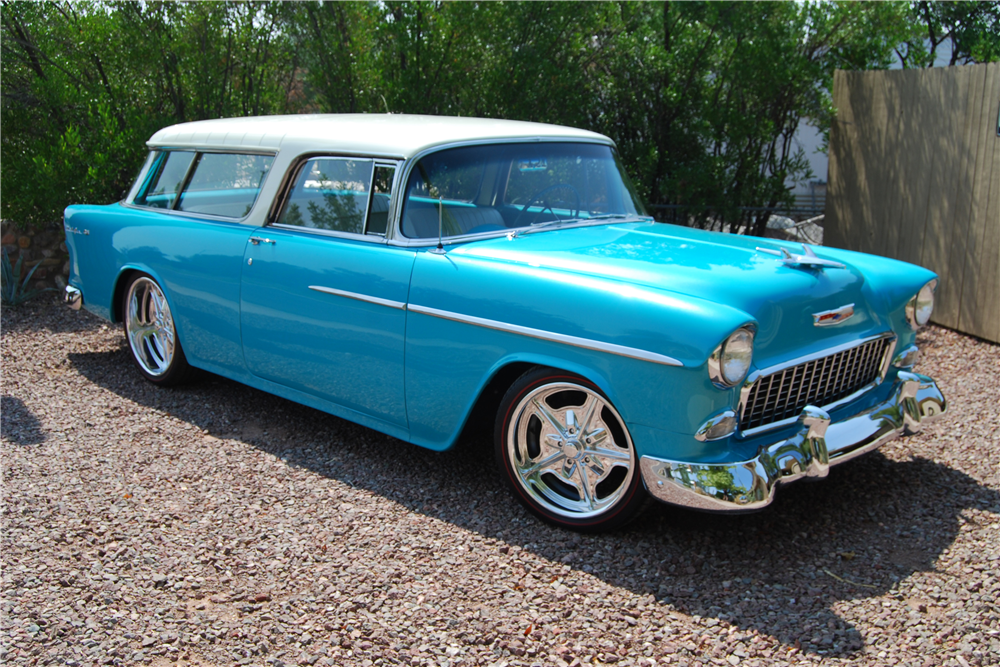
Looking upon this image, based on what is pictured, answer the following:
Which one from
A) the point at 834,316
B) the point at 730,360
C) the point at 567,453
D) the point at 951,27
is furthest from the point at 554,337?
the point at 951,27

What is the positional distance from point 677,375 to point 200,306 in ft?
9.12

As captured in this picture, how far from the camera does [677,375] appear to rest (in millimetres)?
2768

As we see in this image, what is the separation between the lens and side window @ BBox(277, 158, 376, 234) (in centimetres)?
382

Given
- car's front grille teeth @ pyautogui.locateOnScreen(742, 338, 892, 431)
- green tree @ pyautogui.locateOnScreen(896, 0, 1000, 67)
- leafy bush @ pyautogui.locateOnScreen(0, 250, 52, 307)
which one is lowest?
leafy bush @ pyautogui.locateOnScreen(0, 250, 52, 307)

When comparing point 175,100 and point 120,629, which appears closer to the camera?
point 120,629

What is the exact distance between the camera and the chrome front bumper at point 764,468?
277 cm

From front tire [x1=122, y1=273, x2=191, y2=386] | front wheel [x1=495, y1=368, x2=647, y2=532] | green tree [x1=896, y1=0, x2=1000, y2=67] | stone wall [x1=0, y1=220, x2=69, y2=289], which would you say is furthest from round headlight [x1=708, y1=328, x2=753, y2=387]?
stone wall [x1=0, y1=220, x2=69, y2=289]

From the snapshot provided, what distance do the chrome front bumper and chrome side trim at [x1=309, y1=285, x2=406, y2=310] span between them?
1248mm

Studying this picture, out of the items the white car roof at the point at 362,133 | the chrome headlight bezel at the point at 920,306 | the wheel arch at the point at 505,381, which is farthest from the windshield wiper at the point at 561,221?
the chrome headlight bezel at the point at 920,306

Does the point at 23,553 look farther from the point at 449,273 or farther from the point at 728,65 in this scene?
the point at 728,65

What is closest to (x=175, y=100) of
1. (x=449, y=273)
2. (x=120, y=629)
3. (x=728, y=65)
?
(x=728, y=65)

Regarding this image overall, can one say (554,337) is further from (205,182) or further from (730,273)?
(205,182)

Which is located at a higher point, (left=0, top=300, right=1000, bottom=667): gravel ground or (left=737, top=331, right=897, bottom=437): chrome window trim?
(left=737, top=331, right=897, bottom=437): chrome window trim

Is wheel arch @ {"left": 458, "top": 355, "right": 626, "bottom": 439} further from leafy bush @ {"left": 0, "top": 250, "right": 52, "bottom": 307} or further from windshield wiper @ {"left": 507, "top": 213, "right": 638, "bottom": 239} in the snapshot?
leafy bush @ {"left": 0, "top": 250, "right": 52, "bottom": 307}
